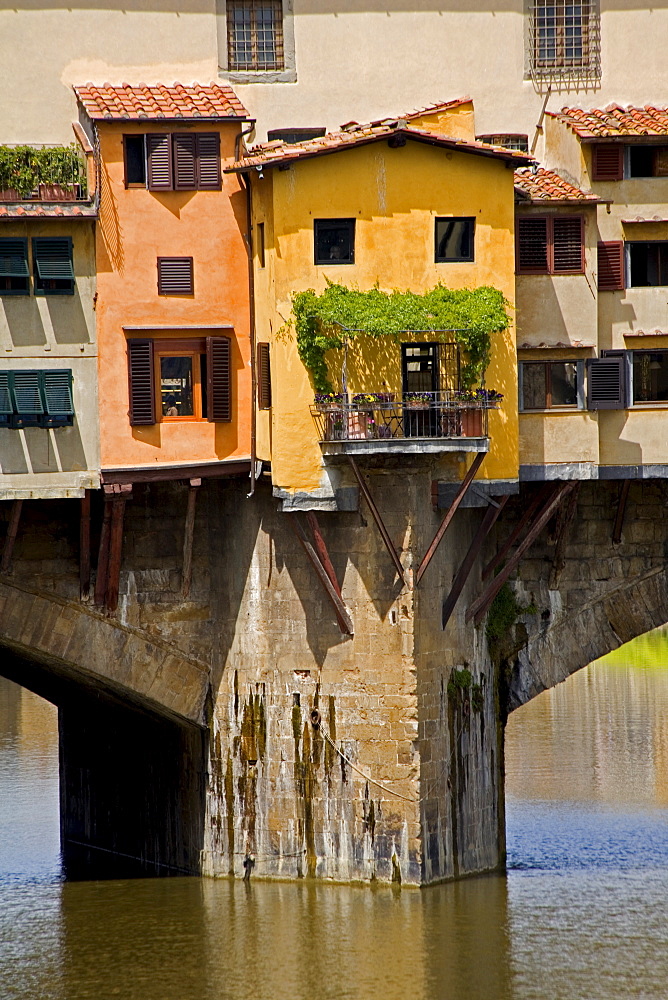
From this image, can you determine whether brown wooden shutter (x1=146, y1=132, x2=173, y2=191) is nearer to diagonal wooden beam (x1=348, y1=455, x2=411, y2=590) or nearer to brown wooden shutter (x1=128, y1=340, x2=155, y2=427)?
brown wooden shutter (x1=128, y1=340, x2=155, y2=427)

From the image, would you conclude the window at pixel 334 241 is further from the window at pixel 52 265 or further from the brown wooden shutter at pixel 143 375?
the window at pixel 52 265

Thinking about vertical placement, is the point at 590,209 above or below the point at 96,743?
above

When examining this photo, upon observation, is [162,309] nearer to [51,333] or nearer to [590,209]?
[51,333]

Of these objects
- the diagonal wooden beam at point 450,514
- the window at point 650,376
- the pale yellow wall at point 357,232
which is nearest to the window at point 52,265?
the pale yellow wall at point 357,232

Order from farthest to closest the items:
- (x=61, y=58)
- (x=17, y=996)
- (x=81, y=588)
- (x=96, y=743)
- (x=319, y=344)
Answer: (x=96, y=743) → (x=61, y=58) → (x=81, y=588) → (x=319, y=344) → (x=17, y=996)

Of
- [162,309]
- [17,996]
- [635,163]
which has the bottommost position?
[17,996]

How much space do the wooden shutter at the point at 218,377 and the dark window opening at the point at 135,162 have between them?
131 inches

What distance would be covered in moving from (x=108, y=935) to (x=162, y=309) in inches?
469

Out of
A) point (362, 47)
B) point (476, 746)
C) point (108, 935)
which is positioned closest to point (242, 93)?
point (362, 47)

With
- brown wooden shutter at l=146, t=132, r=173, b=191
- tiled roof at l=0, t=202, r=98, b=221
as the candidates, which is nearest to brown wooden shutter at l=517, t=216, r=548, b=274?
brown wooden shutter at l=146, t=132, r=173, b=191

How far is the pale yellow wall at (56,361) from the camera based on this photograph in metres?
34.5

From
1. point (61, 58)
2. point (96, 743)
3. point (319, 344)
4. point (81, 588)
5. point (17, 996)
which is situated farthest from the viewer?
point (96, 743)

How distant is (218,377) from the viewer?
35125mm

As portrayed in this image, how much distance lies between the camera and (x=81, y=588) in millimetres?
35969
